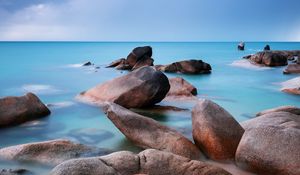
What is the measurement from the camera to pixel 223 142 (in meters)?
6.11

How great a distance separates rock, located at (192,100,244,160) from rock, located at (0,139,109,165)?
1.78 m

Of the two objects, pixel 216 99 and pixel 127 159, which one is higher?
pixel 127 159

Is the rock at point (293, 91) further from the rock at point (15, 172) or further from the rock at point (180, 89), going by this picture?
the rock at point (15, 172)

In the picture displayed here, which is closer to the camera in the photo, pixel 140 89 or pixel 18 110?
pixel 18 110

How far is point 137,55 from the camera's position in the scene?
82.0 ft

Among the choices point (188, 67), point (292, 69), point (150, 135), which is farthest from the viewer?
point (188, 67)

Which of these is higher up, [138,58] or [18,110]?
[18,110]

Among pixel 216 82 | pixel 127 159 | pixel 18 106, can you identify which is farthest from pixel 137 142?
pixel 216 82

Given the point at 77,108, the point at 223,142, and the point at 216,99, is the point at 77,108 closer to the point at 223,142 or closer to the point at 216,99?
the point at 216,99

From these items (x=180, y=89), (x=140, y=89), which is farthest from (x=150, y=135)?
(x=180, y=89)

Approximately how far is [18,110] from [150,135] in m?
3.69

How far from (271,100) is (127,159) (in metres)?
9.36

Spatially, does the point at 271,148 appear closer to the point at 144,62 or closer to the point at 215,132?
the point at 215,132

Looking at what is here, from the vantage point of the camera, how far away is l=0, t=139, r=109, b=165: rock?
229 inches
